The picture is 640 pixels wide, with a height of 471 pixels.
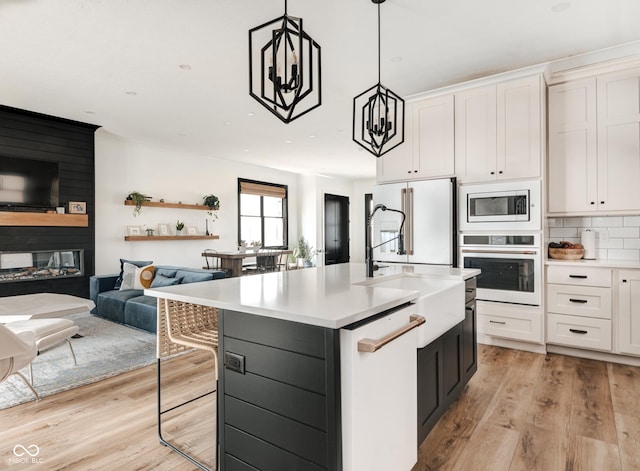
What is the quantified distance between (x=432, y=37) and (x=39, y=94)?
4.11 m

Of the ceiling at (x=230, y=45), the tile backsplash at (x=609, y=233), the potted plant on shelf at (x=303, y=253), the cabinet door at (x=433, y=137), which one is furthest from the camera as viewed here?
the potted plant on shelf at (x=303, y=253)

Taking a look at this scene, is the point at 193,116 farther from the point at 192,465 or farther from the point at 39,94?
the point at 192,465

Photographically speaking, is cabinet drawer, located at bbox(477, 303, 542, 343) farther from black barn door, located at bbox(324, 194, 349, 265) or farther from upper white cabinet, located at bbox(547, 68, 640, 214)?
black barn door, located at bbox(324, 194, 349, 265)

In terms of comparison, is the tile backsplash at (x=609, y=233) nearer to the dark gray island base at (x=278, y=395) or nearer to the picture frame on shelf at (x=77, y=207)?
the dark gray island base at (x=278, y=395)

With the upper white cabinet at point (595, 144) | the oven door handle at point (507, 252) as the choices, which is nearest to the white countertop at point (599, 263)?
the oven door handle at point (507, 252)

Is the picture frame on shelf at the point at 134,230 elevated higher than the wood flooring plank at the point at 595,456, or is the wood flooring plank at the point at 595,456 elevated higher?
the picture frame on shelf at the point at 134,230

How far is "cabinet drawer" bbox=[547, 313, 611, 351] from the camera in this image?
3.16 meters

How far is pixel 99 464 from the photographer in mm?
1805

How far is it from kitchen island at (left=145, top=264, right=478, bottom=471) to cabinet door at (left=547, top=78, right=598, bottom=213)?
267cm

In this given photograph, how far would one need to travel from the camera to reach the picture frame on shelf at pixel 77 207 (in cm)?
516

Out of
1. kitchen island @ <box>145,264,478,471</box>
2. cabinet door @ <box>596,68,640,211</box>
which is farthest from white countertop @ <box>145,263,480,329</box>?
cabinet door @ <box>596,68,640,211</box>

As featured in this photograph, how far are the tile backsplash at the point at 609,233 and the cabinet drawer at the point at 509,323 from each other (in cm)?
80

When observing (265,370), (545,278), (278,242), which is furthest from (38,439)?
(278,242)

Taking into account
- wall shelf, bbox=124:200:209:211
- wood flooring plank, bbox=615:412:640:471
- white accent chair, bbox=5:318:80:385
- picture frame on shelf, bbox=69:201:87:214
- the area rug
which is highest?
wall shelf, bbox=124:200:209:211
